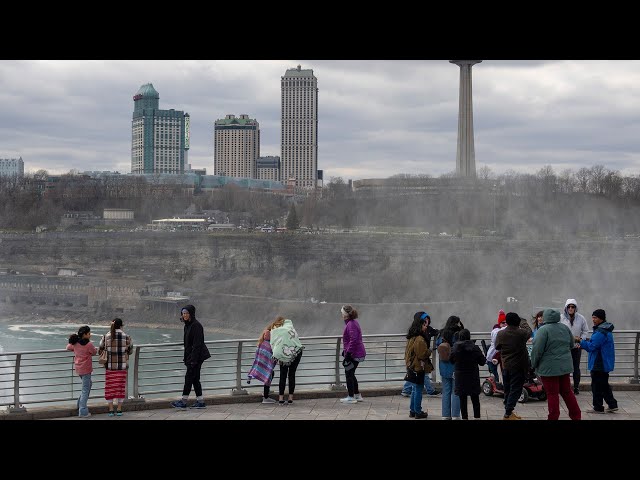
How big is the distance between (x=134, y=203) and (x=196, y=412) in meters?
123

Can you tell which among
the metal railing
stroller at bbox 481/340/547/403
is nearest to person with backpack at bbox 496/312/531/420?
the metal railing

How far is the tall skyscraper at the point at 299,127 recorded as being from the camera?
617ft

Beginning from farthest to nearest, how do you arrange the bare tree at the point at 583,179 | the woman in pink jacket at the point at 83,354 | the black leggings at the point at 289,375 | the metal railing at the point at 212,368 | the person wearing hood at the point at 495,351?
1. the bare tree at the point at 583,179
2. the black leggings at the point at 289,375
3. the person wearing hood at the point at 495,351
4. the metal railing at the point at 212,368
5. the woman in pink jacket at the point at 83,354

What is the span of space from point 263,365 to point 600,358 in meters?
3.48

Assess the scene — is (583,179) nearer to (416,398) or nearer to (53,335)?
(53,335)

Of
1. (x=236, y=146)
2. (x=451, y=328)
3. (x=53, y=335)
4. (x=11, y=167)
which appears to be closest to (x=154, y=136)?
(x=236, y=146)

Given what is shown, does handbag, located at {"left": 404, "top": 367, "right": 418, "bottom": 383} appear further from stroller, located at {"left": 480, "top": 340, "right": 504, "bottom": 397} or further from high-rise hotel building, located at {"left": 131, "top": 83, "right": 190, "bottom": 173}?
high-rise hotel building, located at {"left": 131, "top": 83, "right": 190, "bottom": 173}

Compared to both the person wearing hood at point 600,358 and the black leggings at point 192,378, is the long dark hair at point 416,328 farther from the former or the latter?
the black leggings at point 192,378

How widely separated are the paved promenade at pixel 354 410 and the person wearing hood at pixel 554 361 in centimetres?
79

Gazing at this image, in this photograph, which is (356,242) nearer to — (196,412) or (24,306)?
(24,306)

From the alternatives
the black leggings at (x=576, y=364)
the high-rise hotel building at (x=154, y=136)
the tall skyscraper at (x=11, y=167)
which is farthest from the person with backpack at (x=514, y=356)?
the high-rise hotel building at (x=154, y=136)

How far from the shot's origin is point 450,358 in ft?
24.9
